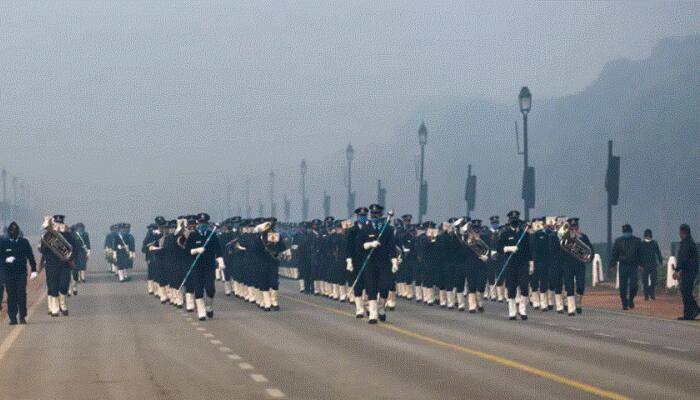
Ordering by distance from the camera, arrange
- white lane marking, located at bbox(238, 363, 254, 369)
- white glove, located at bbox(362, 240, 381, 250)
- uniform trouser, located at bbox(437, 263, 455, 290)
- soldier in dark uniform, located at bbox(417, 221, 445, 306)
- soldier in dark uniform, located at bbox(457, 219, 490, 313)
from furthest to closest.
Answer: soldier in dark uniform, located at bbox(417, 221, 445, 306) → uniform trouser, located at bbox(437, 263, 455, 290) → soldier in dark uniform, located at bbox(457, 219, 490, 313) → white glove, located at bbox(362, 240, 381, 250) → white lane marking, located at bbox(238, 363, 254, 369)

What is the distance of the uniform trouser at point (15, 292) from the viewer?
3331 cm

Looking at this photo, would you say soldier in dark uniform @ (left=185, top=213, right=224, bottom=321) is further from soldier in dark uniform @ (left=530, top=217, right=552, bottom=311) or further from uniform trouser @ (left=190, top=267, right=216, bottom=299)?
soldier in dark uniform @ (left=530, top=217, right=552, bottom=311)

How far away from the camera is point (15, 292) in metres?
33.5

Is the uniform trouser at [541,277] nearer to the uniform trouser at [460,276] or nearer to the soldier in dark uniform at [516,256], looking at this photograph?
the uniform trouser at [460,276]

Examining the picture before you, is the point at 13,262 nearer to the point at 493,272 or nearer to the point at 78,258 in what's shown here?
the point at 493,272

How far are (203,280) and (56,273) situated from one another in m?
3.21

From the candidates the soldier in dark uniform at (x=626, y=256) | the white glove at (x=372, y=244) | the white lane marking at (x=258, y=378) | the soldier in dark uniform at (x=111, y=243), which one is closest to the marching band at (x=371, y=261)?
the white glove at (x=372, y=244)

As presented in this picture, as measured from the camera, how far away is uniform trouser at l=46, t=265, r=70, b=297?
36.0m

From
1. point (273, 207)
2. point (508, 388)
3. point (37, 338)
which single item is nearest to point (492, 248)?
point (37, 338)

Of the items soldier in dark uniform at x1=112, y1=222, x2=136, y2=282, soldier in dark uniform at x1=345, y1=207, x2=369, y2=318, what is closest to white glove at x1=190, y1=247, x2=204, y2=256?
soldier in dark uniform at x1=345, y1=207, x2=369, y2=318

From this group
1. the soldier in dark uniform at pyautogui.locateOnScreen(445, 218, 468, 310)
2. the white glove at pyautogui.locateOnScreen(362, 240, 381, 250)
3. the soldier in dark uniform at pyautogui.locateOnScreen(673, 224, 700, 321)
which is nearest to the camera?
the white glove at pyautogui.locateOnScreen(362, 240, 381, 250)

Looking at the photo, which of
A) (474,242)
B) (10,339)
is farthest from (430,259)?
(10,339)

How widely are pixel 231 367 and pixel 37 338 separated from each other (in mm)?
8216

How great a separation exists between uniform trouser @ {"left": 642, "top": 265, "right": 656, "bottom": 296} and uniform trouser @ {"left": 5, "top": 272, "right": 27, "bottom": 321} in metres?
16.5
